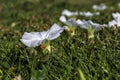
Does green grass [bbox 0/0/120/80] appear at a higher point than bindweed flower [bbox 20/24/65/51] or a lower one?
lower

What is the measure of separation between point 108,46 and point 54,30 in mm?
772

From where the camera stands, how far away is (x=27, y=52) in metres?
5.04

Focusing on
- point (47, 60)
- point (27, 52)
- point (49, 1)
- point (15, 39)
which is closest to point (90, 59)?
point (47, 60)

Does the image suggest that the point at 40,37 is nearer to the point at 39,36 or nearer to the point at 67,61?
the point at 39,36

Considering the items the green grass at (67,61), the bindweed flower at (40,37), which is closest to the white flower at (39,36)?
the bindweed flower at (40,37)

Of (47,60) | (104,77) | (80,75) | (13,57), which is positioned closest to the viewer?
(80,75)

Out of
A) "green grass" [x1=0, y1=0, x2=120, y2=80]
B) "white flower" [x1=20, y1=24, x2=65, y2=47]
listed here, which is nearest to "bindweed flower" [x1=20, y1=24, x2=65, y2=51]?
"white flower" [x1=20, y1=24, x2=65, y2=47]

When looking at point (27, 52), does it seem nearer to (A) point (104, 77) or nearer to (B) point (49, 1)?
(A) point (104, 77)

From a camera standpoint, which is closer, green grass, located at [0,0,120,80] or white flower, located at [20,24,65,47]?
green grass, located at [0,0,120,80]

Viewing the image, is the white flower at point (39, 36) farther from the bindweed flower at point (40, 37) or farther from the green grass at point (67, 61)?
the green grass at point (67, 61)

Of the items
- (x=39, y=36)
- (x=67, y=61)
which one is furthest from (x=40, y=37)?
(x=67, y=61)

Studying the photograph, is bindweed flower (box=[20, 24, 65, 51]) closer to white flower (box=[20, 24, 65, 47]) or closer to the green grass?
white flower (box=[20, 24, 65, 47])

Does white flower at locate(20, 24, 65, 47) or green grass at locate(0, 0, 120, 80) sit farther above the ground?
white flower at locate(20, 24, 65, 47)

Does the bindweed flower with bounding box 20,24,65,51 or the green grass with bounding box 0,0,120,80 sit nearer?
the green grass with bounding box 0,0,120,80
